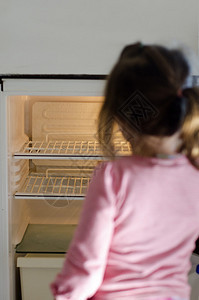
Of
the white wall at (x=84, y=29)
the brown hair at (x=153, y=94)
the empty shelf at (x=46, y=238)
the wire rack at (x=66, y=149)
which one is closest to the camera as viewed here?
the brown hair at (x=153, y=94)

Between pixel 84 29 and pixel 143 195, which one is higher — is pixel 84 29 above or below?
above

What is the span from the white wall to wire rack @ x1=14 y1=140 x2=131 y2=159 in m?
0.37

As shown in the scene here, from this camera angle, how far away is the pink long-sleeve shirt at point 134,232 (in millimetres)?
775

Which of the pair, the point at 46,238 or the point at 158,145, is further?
the point at 46,238

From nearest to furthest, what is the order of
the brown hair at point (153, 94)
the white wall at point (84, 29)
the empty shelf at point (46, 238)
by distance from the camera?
the brown hair at point (153, 94) < the white wall at point (84, 29) < the empty shelf at point (46, 238)

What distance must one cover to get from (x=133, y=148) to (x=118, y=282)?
0.28m

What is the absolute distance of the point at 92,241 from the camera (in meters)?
0.78

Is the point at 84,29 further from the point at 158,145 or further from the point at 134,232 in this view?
the point at 134,232

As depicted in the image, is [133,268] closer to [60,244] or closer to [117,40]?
[117,40]

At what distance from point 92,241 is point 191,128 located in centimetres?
30

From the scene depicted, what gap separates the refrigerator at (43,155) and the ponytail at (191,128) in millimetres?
702

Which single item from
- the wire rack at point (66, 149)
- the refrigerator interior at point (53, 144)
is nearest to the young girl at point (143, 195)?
the wire rack at point (66, 149)

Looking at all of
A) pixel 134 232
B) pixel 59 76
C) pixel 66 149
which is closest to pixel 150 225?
pixel 134 232

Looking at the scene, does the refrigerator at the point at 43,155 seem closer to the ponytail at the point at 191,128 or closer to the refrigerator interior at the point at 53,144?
the refrigerator interior at the point at 53,144
